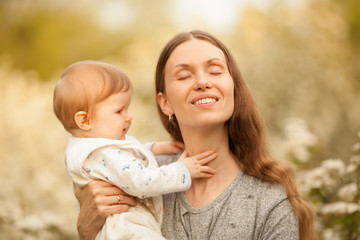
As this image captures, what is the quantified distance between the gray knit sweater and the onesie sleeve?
0.20 meters

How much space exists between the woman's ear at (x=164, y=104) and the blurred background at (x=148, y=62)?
2.06m

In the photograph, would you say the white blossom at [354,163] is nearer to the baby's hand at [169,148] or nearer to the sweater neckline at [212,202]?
the sweater neckline at [212,202]

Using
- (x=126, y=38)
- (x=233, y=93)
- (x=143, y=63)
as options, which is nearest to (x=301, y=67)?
(x=143, y=63)

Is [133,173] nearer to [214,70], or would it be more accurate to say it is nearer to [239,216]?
[239,216]

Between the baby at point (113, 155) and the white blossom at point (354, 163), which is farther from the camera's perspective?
the white blossom at point (354, 163)

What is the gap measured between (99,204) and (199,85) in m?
0.72

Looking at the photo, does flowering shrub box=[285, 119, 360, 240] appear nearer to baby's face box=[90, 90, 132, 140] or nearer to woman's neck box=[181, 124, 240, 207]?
woman's neck box=[181, 124, 240, 207]

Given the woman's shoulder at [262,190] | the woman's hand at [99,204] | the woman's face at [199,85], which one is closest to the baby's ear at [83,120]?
the woman's hand at [99,204]

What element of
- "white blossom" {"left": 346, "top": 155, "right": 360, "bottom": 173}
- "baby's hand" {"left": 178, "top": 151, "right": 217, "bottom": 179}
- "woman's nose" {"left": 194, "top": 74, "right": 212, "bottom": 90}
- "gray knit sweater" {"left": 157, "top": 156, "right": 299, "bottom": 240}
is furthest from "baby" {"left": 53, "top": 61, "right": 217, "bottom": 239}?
"white blossom" {"left": 346, "top": 155, "right": 360, "bottom": 173}

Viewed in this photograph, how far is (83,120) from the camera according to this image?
1.82m

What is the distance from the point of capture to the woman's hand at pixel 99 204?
70.2 inches

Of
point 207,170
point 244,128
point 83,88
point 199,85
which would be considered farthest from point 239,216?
point 83,88

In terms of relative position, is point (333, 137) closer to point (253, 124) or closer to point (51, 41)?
point (253, 124)

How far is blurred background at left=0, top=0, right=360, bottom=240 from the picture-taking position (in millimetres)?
4834
